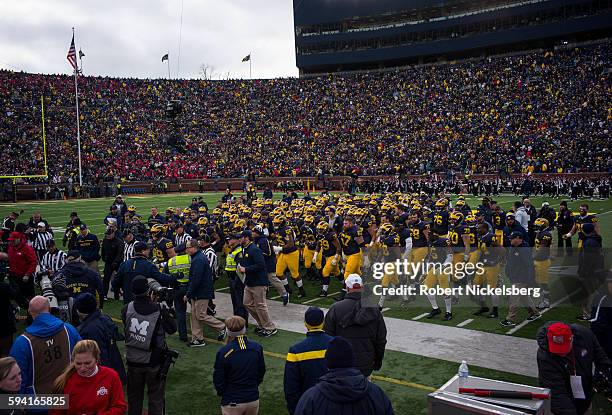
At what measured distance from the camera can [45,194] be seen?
38250 millimetres

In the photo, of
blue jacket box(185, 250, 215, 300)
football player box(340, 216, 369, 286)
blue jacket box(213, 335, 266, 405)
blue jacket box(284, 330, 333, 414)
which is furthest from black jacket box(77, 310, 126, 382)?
football player box(340, 216, 369, 286)

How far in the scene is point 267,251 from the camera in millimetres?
10648

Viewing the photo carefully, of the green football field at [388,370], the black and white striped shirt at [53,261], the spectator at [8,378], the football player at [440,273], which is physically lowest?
the green football field at [388,370]

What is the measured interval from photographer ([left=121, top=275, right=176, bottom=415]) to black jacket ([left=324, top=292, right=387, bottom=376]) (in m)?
1.80

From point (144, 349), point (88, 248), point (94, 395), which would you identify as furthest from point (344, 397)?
point (88, 248)

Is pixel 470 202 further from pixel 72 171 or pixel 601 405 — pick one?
pixel 72 171

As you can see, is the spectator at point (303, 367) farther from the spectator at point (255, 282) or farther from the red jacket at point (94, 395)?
the spectator at point (255, 282)

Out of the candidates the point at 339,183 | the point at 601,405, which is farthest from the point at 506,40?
the point at 601,405

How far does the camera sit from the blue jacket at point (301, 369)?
4.42 m

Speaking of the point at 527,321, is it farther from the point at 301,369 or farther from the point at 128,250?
the point at 128,250

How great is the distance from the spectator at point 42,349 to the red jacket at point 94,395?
0.77m

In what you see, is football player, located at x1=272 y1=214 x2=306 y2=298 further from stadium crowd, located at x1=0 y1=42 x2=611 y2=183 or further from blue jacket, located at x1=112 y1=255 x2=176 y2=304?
stadium crowd, located at x1=0 y1=42 x2=611 y2=183

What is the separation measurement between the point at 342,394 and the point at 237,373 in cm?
192

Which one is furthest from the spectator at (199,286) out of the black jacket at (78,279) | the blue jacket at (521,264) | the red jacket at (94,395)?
the blue jacket at (521,264)
